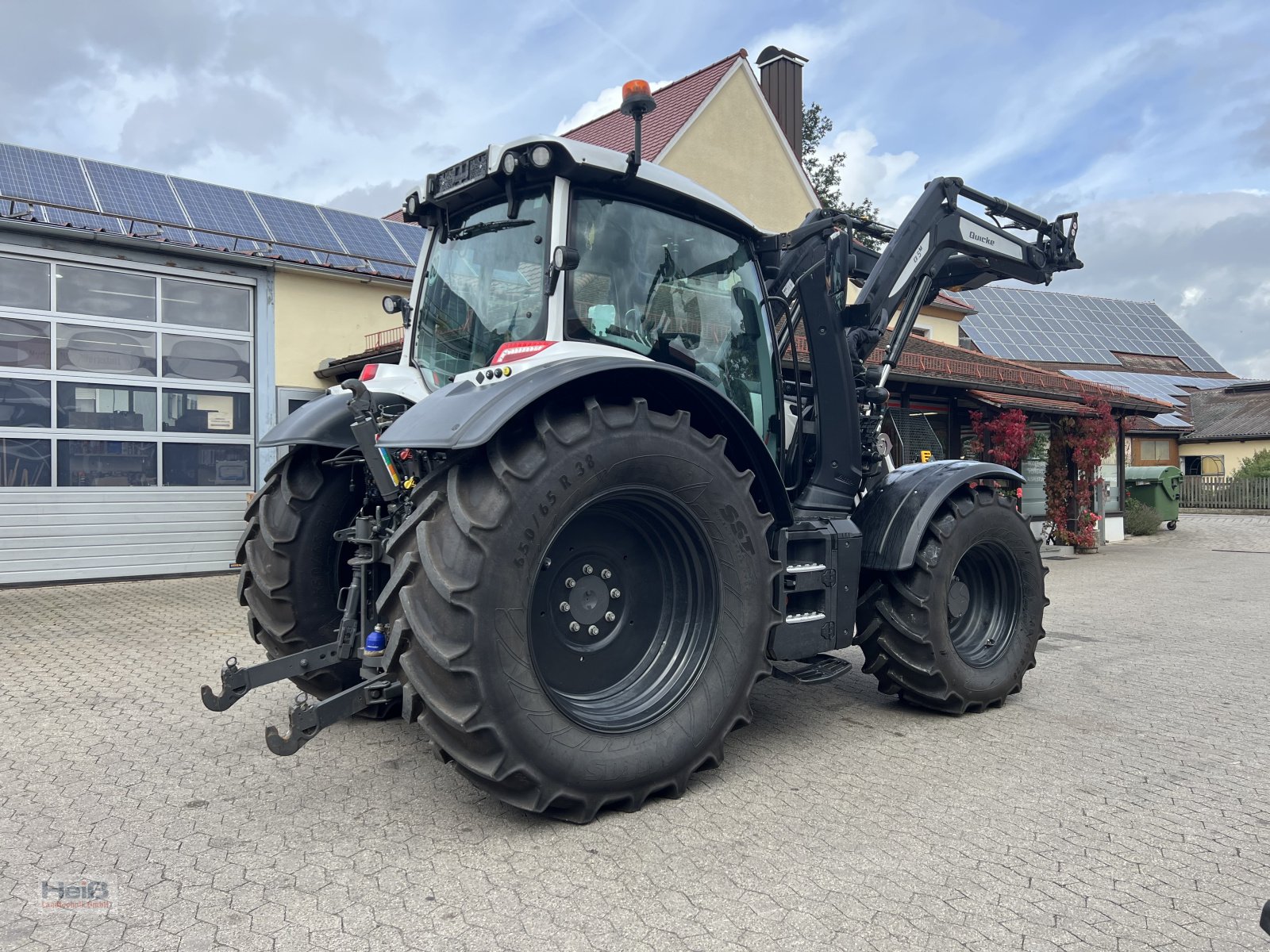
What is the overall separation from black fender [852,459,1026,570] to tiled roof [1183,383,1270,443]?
35.9m

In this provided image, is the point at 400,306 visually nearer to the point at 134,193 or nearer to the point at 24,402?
the point at 24,402

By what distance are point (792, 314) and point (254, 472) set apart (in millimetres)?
9323

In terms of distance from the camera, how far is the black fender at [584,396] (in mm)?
3000

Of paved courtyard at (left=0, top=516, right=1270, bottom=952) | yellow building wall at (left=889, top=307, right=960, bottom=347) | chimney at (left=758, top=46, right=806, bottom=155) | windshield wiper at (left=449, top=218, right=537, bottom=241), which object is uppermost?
chimney at (left=758, top=46, right=806, bottom=155)

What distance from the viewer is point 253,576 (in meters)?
4.32

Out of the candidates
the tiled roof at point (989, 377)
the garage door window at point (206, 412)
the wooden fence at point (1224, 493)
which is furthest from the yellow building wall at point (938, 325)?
the garage door window at point (206, 412)

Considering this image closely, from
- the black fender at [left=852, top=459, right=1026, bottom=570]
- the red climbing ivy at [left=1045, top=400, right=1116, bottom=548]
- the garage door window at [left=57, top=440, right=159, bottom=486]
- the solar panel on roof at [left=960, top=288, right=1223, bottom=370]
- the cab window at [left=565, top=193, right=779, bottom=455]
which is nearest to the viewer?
the cab window at [left=565, top=193, right=779, bottom=455]

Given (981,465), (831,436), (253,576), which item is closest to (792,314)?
(831,436)

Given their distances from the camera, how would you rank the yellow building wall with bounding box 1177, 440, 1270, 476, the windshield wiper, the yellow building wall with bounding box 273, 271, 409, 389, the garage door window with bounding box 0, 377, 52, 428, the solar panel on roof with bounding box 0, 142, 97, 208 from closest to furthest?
the windshield wiper, the garage door window with bounding box 0, 377, 52, 428, the solar panel on roof with bounding box 0, 142, 97, 208, the yellow building wall with bounding box 273, 271, 409, 389, the yellow building wall with bounding box 1177, 440, 1270, 476

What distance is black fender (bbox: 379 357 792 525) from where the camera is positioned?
3000 millimetres

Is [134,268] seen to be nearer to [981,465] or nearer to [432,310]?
[432,310]

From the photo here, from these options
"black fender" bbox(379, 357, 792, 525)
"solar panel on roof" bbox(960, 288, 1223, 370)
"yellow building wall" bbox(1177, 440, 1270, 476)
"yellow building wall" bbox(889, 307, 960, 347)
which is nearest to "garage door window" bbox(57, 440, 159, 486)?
"black fender" bbox(379, 357, 792, 525)

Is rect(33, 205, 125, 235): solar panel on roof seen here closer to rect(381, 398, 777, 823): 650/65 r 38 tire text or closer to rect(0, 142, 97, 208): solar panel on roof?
rect(0, 142, 97, 208): solar panel on roof

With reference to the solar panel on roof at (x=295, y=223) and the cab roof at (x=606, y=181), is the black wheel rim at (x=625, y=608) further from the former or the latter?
the solar panel on roof at (x=295, y=223)
